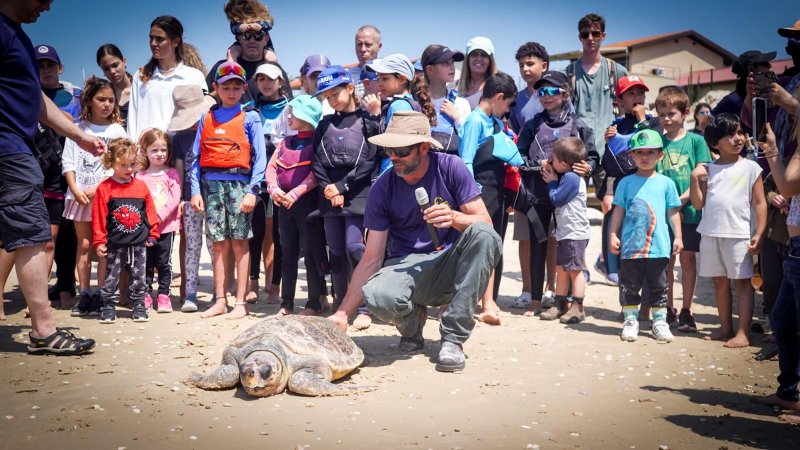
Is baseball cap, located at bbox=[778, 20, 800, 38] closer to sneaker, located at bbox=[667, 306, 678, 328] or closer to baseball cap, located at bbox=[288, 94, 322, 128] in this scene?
sneaker, located at bbox=[667, 306, 678, 328]

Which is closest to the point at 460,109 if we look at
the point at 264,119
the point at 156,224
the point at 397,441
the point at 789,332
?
the point at 264,119

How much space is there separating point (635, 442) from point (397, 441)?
1216 millimetres

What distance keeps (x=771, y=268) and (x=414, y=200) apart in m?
3.13

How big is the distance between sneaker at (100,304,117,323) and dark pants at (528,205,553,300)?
397 cm

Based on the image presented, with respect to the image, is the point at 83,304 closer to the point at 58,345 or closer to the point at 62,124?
the point at 58,345

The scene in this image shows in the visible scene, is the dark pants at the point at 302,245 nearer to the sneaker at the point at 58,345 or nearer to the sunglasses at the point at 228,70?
the sunglasses at the point at 228,70

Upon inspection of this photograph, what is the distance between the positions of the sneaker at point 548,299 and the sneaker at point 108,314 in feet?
13.6


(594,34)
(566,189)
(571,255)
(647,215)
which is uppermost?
(594,34)

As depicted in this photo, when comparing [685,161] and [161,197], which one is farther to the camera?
[161,197]

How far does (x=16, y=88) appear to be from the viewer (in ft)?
16.7

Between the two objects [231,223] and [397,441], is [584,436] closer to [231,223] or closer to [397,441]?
[397,441]

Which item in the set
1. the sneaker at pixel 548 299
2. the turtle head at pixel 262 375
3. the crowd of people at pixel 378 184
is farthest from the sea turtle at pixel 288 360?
the sneaker at pixel 548 299

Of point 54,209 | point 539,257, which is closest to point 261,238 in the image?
point 54,209

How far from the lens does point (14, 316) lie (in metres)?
6.75
